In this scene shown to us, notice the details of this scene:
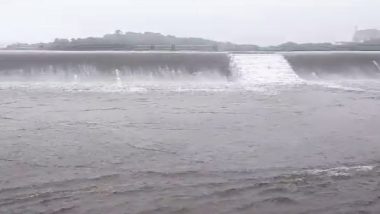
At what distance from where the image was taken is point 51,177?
5.57 meters

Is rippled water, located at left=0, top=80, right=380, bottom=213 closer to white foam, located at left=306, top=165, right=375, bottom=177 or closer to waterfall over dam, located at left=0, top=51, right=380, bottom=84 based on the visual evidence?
white foam, located at left=306, top=165, right=375, bottom=177

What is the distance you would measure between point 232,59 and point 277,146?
9141mm

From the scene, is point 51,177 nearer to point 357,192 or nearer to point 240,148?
point 240,148

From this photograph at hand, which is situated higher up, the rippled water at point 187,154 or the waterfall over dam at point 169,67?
the waterfall over dam at point 169,67

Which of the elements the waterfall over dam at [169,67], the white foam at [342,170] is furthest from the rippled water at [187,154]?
the waterfall over dam at [169,67]

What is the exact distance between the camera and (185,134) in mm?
8102

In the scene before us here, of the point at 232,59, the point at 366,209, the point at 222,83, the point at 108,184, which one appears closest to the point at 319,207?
the point at 366,209

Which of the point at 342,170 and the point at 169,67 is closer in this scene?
the point at 342,170

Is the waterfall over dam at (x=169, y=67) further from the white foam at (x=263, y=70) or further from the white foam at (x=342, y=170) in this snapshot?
the white foam at (x=342, y=170)

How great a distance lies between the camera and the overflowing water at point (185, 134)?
16.2ft

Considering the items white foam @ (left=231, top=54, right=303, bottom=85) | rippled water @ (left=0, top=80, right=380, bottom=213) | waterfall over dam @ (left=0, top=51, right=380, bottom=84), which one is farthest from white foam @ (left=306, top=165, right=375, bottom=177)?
waterfall over dam @ (left=0, top=51, right=380, bottom=84)

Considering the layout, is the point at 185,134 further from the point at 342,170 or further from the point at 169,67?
the point at 169,67

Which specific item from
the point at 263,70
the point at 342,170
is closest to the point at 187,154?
the point at 342,170

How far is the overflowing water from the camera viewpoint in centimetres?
493
